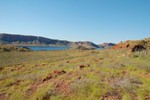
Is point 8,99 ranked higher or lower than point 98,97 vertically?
lower

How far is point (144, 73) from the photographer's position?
1573 cm

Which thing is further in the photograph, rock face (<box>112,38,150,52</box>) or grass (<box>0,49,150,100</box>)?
rock face (<box>112,38,150,52</box>)

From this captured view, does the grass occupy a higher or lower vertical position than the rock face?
lower

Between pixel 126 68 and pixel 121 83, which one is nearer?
pixel 121 83

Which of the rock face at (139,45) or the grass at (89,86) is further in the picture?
the rock face at (139,45)

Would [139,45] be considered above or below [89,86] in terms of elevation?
above

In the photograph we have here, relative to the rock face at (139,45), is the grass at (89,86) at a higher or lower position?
lower

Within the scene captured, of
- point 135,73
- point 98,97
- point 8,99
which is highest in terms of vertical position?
point 135,73

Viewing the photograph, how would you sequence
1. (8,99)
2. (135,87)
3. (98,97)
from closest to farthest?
(98,97) < (135,87) < (8,99)

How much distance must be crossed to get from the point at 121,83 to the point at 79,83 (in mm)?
2998

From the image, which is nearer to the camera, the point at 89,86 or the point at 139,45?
the point at 89,86

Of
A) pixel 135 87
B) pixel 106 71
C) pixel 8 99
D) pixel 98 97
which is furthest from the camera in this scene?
pixel 106 71

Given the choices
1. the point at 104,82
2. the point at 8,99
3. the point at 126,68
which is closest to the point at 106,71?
the point at 126,68

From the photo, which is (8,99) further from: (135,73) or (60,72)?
(135,73)
